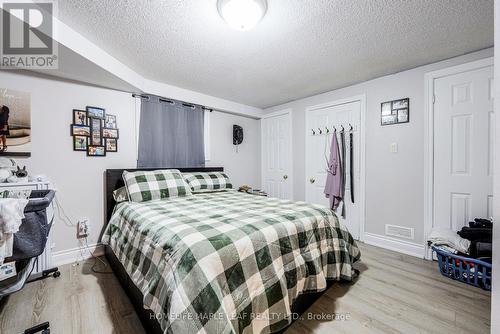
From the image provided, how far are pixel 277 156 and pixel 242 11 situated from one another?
2.87 m

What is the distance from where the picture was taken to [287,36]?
74.8 inches

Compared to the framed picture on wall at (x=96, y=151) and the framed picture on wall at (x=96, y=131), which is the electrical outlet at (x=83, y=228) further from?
the framed picture on wall at (x=96, y=131)

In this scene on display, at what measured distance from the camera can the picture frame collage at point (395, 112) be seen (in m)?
2.60

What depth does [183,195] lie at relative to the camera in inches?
103

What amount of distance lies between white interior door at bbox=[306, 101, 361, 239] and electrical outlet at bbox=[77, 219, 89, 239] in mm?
3083

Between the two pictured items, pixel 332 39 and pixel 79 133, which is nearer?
pixel 332 39

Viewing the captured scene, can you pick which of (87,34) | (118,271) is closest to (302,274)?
(118,271)

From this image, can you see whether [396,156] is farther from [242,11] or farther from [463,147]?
[242,11]

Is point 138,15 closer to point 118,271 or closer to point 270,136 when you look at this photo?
point 118,271

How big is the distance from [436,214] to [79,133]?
412 centimetres

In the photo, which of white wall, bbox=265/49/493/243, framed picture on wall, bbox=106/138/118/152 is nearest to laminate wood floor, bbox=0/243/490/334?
white wall, bbox=265/49/493/243

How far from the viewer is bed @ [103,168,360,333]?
0.99 meters

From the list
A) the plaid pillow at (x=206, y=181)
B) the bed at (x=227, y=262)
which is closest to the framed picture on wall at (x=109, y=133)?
the plaid pillow at (x=206, y=181)

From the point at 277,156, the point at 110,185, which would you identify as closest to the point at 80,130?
the point at 110,185
